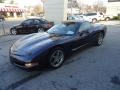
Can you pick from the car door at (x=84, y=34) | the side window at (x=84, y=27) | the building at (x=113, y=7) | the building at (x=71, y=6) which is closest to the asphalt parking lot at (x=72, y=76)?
the car door at (x=84, y=34)

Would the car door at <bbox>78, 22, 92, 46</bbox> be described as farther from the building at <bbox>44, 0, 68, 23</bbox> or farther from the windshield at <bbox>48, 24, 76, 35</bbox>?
the building at <bbox>44, 0, 68, 23</bbox>

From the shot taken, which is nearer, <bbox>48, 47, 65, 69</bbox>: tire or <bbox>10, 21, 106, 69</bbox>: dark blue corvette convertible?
<bbox>10, 21, 106, 69</bbox>: dark blue corvette convertible

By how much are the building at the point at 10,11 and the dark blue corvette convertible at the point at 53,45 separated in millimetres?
45185

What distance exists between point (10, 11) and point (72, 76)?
4990 cm

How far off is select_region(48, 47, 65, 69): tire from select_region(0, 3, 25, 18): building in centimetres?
4600

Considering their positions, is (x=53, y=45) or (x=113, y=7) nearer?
(x=53, y=45)

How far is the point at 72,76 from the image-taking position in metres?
4.08

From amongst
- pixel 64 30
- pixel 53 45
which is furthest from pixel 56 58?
pixel 64 30

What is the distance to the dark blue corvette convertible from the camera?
4.04 metres

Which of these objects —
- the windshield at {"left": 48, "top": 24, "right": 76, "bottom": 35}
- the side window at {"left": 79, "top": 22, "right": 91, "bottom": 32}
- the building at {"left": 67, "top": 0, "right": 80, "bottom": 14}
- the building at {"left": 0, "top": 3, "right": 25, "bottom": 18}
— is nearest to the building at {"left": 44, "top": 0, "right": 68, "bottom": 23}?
the side window at {"left": 79, "top": 22, "right": 91, "bottom": 32}

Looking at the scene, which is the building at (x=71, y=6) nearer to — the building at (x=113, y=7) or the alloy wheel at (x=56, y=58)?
the building at (x=113, y=7)

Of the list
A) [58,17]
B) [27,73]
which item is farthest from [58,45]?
[58,17]

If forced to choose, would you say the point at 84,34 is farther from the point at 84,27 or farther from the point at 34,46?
the point at 34,46

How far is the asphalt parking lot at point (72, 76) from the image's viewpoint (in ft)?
11.9
